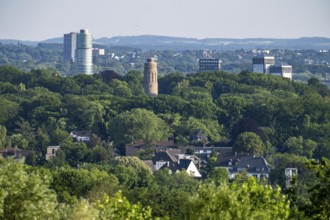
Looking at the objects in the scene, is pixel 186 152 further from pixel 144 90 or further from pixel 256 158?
pixel 144 90

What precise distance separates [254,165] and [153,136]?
1463cm

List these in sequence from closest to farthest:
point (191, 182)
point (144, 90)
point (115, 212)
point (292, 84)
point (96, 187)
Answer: point (115, 212)
point (96, 187)
point (191, 182)
point (292, 84)
point (144, 90)

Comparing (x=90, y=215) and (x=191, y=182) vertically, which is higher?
(x=90, y=215)

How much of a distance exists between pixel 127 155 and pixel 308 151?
34.3 feet

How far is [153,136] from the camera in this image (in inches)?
4151

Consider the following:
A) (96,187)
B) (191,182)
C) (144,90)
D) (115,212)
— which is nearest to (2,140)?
(191,182)

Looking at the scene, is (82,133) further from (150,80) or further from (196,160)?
(150,80)

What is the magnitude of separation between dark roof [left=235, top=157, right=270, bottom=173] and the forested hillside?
0.95 meters

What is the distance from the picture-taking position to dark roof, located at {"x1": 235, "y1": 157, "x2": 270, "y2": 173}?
297 ft

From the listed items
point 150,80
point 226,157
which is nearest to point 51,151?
point 226,157

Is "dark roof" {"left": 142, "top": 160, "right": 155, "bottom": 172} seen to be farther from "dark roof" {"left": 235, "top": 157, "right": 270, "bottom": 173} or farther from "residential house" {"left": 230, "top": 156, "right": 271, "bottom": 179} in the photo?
"dark roof" {"left": 235, "top": 157, "right": 270, "bottom": 173}

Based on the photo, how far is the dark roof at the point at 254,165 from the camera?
90438 mm

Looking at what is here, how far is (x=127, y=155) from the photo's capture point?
9750 centimetres

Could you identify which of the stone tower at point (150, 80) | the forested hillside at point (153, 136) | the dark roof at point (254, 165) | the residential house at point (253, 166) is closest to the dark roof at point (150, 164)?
the forested hillside at point (153, 136)
